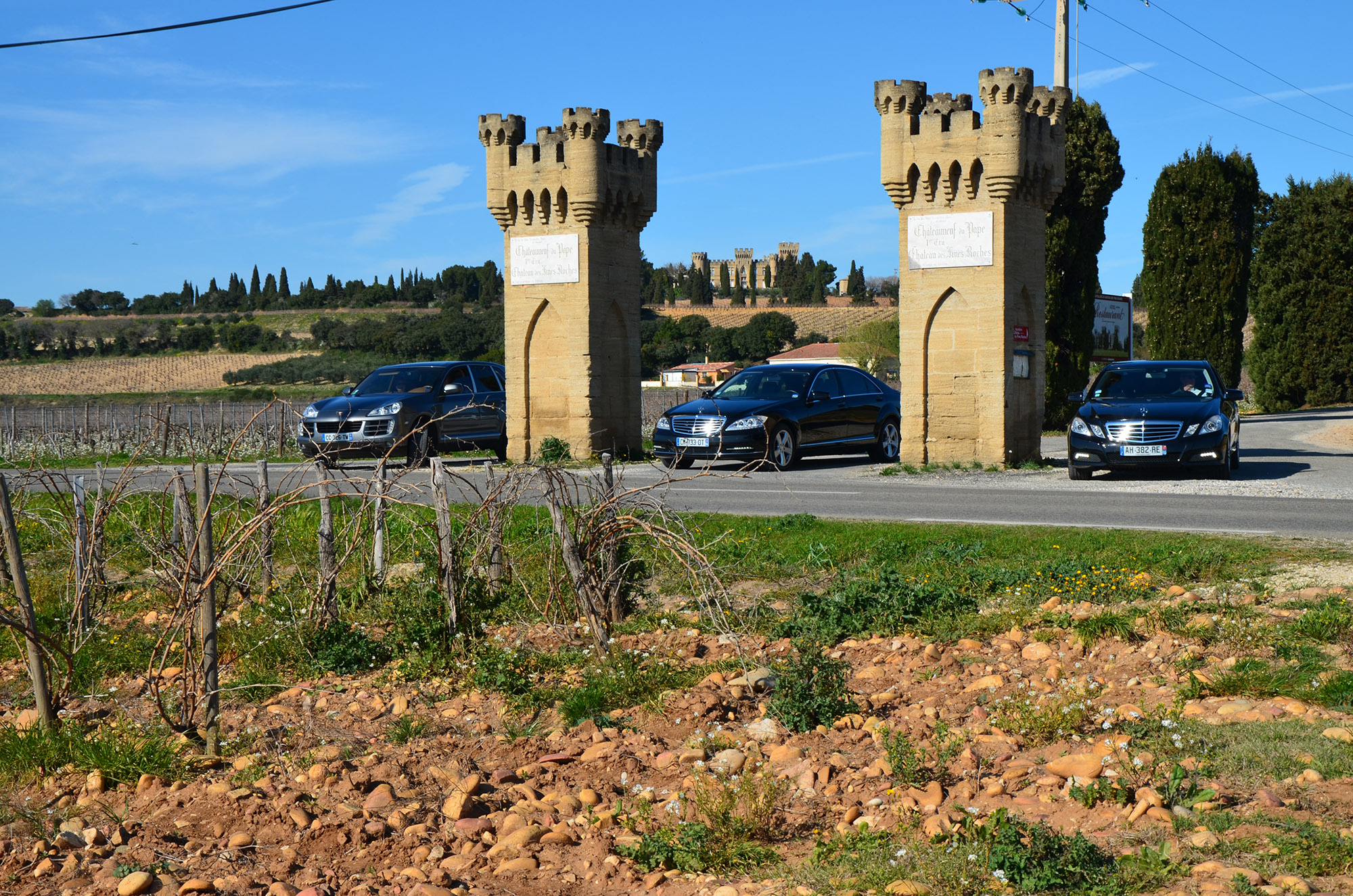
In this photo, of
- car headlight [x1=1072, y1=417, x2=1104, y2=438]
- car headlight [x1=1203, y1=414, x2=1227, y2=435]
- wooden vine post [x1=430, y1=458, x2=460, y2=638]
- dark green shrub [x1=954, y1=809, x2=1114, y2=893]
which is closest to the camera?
dark green shrub [x1=954, y1=809, x2=1114, y2=893]

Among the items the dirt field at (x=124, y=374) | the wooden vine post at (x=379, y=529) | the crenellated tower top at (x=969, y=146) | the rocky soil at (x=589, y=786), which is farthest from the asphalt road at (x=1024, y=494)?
the dirt field at (x=124, y=374)

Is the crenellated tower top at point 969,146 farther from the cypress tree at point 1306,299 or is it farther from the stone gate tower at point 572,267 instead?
the cypress tree at point 1306,299

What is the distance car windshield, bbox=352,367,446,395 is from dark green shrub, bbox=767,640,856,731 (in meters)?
15.8

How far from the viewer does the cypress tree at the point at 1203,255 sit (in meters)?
36.4

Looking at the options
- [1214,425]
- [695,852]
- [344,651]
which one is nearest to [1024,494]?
[1214,425]

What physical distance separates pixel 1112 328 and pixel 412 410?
21.3m

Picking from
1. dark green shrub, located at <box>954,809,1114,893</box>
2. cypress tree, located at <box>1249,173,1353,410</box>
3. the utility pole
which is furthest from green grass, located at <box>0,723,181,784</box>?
cypress tree, located at <box>1249,173,1353,410</box>

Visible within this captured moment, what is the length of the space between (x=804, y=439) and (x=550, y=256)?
555 cm

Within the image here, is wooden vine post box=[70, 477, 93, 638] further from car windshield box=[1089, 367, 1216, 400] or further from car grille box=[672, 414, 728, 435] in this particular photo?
car windshield box=[1089, 367, 1216, 400]

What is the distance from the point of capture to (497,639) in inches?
293

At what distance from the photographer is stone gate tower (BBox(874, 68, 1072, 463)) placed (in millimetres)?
18359

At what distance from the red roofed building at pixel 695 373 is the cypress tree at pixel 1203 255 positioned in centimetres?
4715

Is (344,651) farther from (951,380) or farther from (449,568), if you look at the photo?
(951,380)

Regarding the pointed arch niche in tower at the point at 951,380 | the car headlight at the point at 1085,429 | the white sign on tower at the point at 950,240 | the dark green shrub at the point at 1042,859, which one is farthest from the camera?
the pointed arch niche in tower at the point at 951,380
